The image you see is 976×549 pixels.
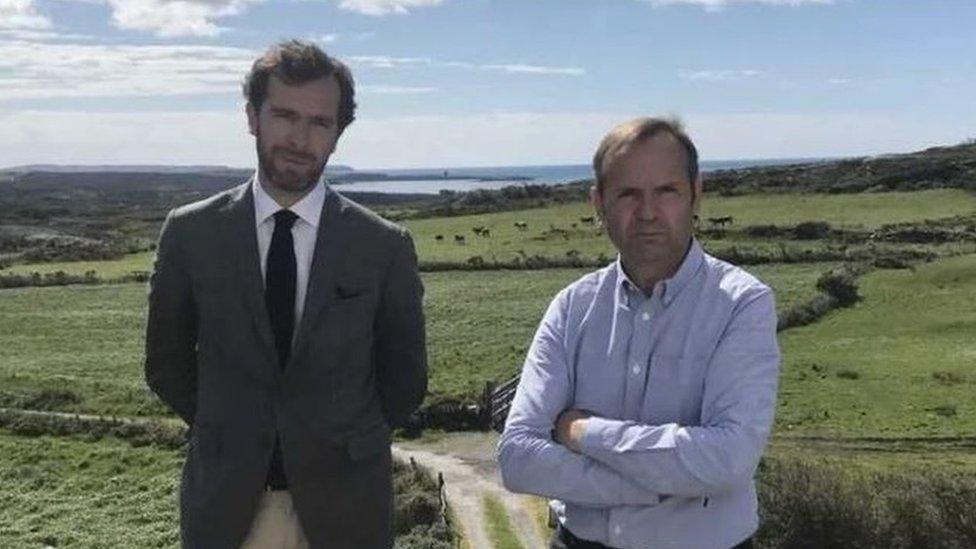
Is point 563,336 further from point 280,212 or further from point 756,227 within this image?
point 756,227

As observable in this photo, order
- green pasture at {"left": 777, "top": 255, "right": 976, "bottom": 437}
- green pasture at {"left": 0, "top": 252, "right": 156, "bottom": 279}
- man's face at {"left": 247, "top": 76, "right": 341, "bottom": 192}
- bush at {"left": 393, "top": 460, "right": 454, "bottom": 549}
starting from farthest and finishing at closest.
Result: green pasture at {"left": 0, "top": 252, "right": 156, "bottom": 279}
green pasture at {"left": 777, "top": 255, "right": 976, "bottom": 437}
bush at {"left": 393, "top": 460, "right": 454, "bottom": 549}
man's face at {"left": 247, "top": 76, "right": 341, "bottom": 192}

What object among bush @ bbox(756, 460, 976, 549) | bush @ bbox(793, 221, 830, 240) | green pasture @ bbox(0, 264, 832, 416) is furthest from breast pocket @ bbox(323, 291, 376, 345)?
bush @ bbox(793, 221, 830, 240)

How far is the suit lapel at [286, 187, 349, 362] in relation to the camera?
3770 millimetres

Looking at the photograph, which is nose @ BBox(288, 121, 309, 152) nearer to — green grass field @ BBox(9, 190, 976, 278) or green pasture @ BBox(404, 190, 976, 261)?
green grass field @ BBox(9, 190, 976, 278)

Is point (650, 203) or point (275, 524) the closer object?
point (650, 203)

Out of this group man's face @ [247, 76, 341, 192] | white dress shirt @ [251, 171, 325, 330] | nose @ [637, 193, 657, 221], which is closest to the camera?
nose @ [637, 193, 657, 221]

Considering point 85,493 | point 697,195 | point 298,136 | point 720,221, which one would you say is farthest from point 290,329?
point 720,221

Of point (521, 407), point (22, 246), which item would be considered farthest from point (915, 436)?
point (22, 246)

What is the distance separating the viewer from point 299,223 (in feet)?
12.8

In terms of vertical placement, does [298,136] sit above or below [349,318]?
above

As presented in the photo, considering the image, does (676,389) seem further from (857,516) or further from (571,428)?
(857,516)

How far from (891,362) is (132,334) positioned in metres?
30.1

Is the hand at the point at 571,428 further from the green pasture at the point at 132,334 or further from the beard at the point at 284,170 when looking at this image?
the green pasture at the point at 132,334

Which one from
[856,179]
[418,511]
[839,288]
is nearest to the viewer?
[418,511]
